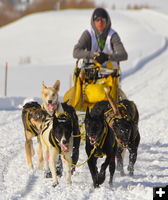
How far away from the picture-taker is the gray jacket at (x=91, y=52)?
8148 millimetres

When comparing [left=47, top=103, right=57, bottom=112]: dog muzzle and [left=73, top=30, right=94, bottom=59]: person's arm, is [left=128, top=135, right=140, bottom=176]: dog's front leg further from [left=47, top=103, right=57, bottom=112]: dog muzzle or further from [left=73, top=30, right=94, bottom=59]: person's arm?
[left=73, top=30, right=94, bottom=59]: person's arm

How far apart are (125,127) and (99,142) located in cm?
80

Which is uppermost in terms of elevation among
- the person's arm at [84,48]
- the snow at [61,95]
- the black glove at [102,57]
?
the person's arm at [84,48]

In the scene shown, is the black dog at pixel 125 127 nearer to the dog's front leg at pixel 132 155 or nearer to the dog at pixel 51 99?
the dog's front leg at pixel 132 155

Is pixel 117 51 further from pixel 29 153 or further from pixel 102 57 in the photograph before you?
pixel 29 153

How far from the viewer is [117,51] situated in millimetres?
8227

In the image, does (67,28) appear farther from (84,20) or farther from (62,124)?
(62,124)

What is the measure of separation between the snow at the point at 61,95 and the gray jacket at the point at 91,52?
1.30 meters

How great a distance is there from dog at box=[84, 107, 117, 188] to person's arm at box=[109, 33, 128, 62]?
1466 millimetres

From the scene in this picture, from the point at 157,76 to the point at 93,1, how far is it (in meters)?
74.4

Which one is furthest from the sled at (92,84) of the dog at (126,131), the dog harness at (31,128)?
the dog harness at (31,128)

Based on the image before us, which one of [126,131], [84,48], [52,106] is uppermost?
[84,48]

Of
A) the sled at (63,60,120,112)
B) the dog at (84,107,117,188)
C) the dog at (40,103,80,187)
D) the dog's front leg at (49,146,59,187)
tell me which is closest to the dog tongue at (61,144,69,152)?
the dog at (40,103,80,187)

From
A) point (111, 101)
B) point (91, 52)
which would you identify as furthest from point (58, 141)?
point (91, 52)
